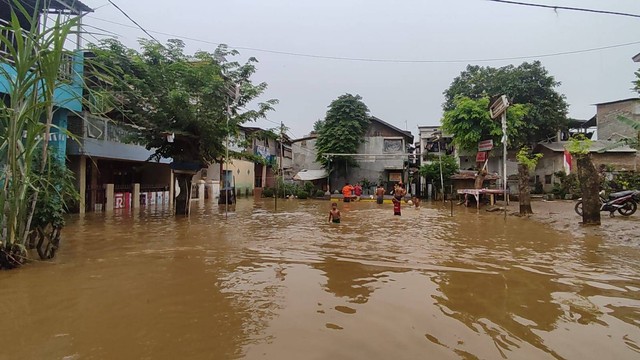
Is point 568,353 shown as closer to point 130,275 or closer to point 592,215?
point 130,275

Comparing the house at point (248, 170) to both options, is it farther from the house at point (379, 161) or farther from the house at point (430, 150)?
the house at point (430, 150)

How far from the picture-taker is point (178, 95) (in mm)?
12320

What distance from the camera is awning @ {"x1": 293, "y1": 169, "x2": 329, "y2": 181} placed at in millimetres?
36125

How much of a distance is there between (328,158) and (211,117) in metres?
20.1

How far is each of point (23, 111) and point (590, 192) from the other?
14.5 metres

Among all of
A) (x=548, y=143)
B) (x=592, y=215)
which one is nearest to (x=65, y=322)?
(x=592, y=215)

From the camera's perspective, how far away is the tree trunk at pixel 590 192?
468 inches

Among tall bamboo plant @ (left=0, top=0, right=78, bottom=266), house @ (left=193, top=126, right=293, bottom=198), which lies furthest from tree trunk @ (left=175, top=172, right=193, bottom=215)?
tall bamboo plant @ (left=0, top=0, right=78, bottom=266)

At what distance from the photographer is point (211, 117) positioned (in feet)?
45.7

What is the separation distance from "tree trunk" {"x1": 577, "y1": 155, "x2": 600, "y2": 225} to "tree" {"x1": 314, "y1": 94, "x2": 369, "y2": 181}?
2259 centimetres

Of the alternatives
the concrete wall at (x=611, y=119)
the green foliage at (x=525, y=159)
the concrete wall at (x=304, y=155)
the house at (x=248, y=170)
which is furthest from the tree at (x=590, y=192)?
the concrete wall at (x=304, y=155)

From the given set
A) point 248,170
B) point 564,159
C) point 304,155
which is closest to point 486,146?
point 564,159

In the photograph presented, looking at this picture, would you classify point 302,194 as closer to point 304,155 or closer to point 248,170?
point 248,170

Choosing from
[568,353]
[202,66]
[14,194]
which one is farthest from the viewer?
[202,66]
